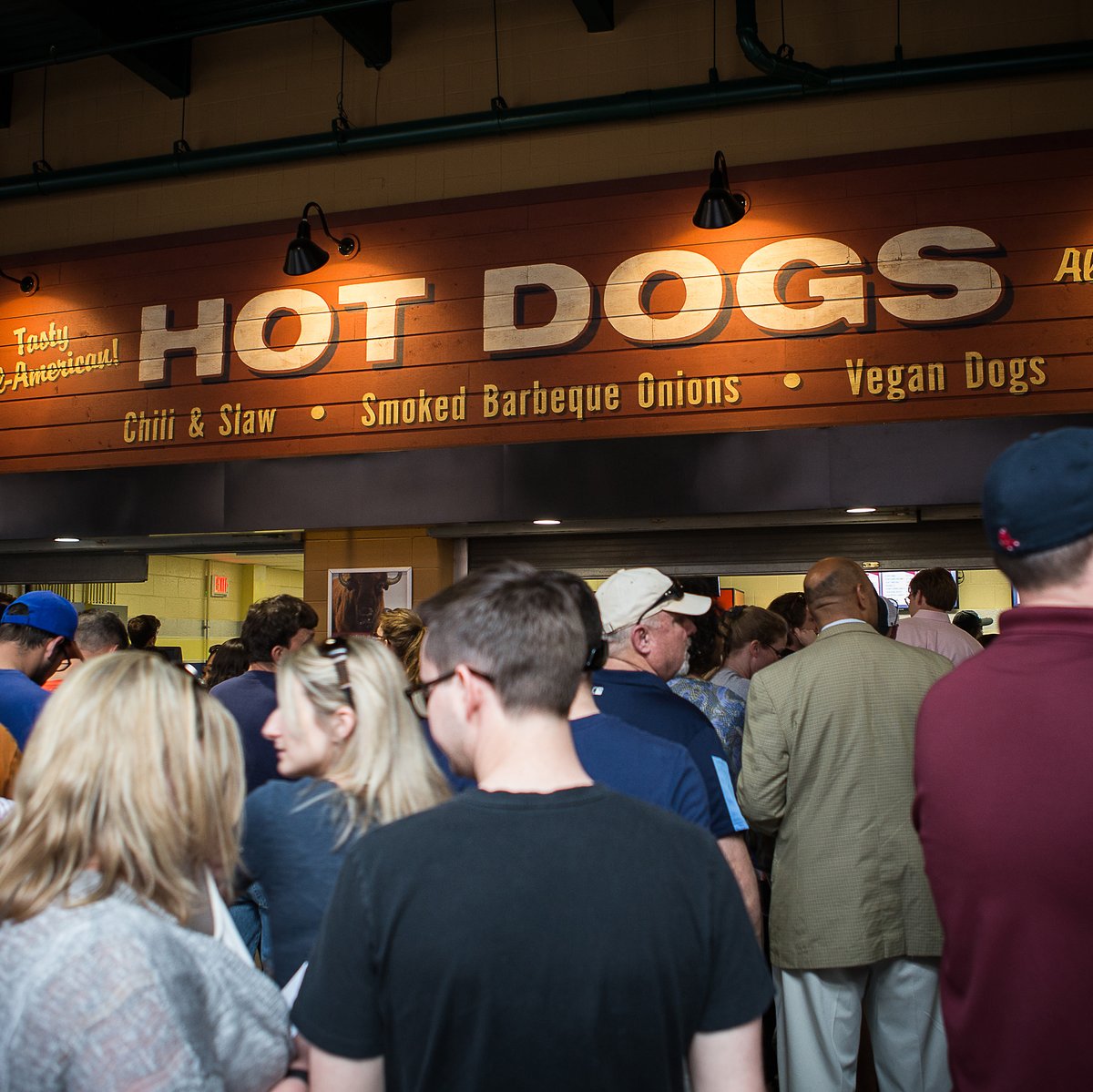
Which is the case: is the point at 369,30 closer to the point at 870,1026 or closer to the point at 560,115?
the point at 560,115

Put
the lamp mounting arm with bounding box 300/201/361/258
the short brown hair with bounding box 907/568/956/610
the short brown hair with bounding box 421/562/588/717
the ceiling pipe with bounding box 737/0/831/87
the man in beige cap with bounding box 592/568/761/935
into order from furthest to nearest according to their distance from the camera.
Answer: the lamp mounting arm with bounding box 300/201/361/258 → the ceiling pipe with bounding box 737/0/831/87 → the short brown hair with bounding box 907/568/956/610 → the man in beige cap with bounding box 592/568/761/935 → the short brown hair with bounding box 421/562/588/717

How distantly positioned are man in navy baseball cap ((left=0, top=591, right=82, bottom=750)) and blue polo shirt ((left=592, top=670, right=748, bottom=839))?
1890 mm

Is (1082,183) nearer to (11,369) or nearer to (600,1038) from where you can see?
(600,1038)

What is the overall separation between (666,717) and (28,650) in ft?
7.16

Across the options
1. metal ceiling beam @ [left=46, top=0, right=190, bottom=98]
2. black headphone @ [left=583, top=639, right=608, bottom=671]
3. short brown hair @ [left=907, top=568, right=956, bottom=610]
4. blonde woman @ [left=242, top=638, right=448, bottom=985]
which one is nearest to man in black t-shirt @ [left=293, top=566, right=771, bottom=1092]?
black headphone @ [left=583, top=639, right=608, bottom=671]

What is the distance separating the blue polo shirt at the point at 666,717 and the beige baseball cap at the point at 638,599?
0.19 m

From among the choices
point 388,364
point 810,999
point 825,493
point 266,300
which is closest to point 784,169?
point 825,493

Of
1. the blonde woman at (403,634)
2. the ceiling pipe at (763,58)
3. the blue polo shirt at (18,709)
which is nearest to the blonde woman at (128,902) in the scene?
the blue polo shirt at (18,709)

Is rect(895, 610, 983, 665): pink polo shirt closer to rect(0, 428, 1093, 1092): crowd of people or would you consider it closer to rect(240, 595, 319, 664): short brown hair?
rect(240, 595, 319, 664): short brown hair

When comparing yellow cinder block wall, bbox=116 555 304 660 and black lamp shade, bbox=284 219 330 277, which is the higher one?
black lamp shade, bbox=284 219 330 277

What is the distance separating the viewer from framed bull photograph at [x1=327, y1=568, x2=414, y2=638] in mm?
7020

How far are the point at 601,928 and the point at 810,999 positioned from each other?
2.18 m

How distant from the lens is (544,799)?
4.05 feet

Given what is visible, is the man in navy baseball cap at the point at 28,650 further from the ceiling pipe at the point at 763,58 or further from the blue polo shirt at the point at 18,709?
the ceiling pipe at the point at 763,58
